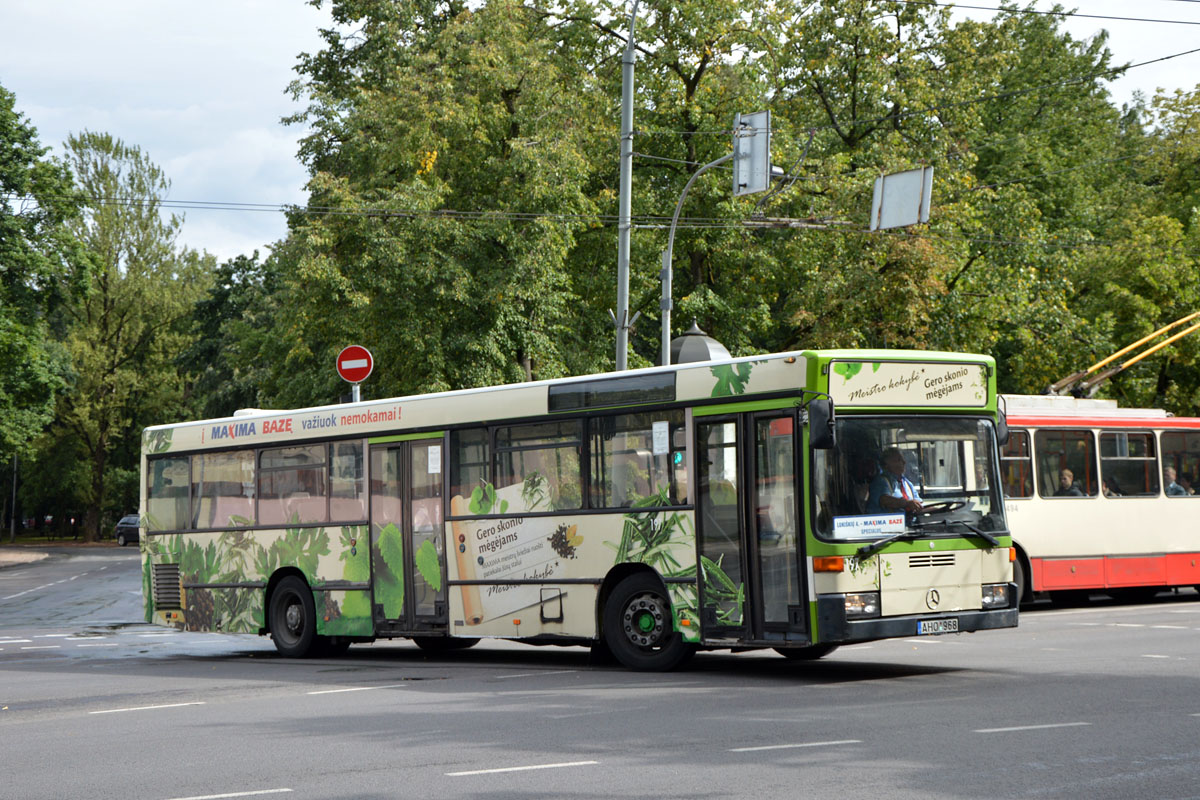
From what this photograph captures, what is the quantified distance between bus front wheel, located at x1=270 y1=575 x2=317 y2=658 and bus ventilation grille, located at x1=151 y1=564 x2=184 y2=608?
1693 mm

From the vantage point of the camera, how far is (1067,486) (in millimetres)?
22188

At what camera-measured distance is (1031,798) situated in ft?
23.2

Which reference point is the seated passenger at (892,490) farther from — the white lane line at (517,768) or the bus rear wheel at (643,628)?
the white lane line at (517,768)

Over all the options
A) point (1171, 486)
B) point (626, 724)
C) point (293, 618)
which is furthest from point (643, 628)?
point (1171, 486)

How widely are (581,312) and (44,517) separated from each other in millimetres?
78264

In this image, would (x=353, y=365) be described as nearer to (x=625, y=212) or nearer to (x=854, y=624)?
(x=625, y=212)

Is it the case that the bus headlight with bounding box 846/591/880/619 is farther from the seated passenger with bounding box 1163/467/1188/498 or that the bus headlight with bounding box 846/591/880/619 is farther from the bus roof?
the seated passenger with bounding box 1163/467/1188/498

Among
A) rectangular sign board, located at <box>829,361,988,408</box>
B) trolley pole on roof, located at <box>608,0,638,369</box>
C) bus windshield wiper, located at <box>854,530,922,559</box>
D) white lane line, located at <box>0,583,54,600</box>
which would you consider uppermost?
trolley pole on roof, located at <box>608,0,638,369</box>

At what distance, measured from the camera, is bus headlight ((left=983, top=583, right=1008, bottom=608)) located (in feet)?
41.9

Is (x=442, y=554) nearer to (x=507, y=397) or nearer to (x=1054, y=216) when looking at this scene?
(x=507, y=397)

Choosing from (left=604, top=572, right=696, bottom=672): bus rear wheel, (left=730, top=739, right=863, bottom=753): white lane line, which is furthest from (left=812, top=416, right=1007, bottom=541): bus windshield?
(left=730, top=739, right=863, bottom=753): white lane line

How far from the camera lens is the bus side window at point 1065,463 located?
2211 cm

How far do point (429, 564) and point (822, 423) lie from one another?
547 centimetres

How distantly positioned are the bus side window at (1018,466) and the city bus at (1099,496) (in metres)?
0.01
